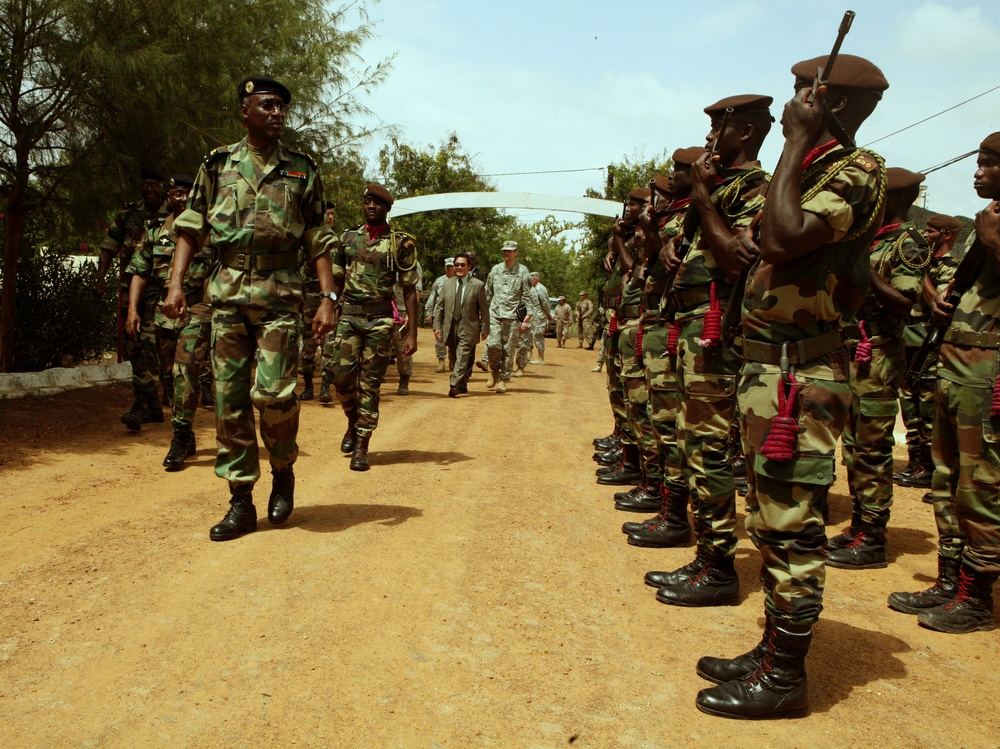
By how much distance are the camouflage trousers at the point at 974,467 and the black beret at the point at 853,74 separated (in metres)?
1.74

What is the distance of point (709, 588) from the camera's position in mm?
4371

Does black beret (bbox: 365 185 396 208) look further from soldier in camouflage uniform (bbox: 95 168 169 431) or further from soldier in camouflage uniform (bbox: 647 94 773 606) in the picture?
soldier in camouflage uniform (bbox: 647 94 773 606)

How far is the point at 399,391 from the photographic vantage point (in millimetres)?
13305

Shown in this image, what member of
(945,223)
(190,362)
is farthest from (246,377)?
(945,223)

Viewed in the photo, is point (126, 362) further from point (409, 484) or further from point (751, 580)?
point (751, 580)

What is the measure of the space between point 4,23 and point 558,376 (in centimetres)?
1229

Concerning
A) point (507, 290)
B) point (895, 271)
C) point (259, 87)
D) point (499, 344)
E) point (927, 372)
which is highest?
point (259, 87)

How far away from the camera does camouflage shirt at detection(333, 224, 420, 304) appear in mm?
7727

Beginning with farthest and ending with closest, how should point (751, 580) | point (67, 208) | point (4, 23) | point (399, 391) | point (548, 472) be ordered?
point (399, 391) → point (67, 208) → point (4, 23) → point (548, 472) → point (751, 580)

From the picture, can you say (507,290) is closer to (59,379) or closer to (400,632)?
(59,379)

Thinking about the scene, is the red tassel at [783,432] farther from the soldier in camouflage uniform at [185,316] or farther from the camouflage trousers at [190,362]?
the camouflage trousers at [190,362]

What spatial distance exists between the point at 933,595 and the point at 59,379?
9157 millimetres

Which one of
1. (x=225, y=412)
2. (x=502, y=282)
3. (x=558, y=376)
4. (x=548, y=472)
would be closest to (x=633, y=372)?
(x=548, y=472)

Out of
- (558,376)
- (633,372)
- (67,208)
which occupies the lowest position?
(558,376)
